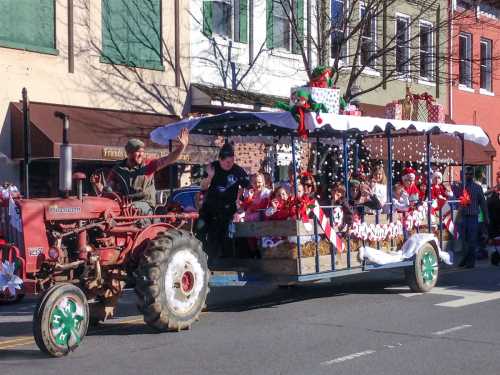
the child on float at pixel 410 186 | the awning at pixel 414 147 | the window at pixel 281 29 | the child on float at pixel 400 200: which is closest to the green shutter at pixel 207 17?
the window at pixel 281 29

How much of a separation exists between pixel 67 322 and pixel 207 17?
12.9 metres

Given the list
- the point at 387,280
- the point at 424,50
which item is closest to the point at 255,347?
the point at 387,280

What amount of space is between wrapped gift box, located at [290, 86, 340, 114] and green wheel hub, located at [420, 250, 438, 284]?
2591 millimetres

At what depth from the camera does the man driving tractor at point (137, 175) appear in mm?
8922

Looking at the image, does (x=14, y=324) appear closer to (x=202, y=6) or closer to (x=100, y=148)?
(x=100, y=148)

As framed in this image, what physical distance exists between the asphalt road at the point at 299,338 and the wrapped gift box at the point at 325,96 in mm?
2414

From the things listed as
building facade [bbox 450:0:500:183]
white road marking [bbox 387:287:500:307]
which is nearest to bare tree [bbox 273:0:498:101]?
building facade [bbox 450:0:500:183]

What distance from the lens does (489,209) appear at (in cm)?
1695

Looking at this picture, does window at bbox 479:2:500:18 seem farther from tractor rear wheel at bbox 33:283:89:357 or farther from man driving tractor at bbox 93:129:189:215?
tractor rear wheel at bbox 33:283:89:357

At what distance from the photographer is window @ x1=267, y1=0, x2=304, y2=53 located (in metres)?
20.8

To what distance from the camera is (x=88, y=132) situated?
16.1 meters

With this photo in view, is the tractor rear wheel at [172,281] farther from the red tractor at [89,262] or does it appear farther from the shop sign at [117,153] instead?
the shop sign at [117,153]

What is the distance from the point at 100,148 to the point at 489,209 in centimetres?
767

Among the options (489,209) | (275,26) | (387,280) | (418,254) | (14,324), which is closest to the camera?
(14,324)
